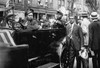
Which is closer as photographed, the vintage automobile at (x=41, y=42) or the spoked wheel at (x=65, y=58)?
the vintage automobile at (x=41, y=42)

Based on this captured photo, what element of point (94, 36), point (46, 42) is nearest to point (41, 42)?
point (46, 42)

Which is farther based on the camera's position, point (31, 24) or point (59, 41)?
point (59, 41)

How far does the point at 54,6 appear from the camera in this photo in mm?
41062

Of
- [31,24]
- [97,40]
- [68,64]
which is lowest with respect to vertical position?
[68,64]

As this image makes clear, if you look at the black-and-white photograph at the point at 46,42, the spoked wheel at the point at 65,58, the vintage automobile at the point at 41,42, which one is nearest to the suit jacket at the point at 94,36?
the black-and-white photograph at the point at 46,42

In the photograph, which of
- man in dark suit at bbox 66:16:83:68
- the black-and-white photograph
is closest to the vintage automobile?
the black-and-white photograph

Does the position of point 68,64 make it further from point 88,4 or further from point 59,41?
point 88,4

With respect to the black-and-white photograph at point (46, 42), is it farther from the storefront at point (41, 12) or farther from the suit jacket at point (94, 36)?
the storefront at point (41, 12)

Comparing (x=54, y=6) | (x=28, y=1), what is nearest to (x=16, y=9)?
(x=28, y=1)

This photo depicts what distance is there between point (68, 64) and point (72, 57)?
1.08 feet

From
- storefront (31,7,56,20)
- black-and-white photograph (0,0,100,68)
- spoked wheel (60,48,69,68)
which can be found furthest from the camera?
storefront (31,7,56,20)

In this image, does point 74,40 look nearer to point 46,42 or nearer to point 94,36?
point 94,36

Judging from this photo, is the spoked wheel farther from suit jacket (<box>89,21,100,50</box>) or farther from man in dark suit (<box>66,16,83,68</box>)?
suit jacket (<box>89,21,100,50</box>)

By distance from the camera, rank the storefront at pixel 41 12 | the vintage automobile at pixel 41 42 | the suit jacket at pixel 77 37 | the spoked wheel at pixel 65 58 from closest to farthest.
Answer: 1. the vintage automobile at pixel 41 42
2. the spoked wheel at pixel 65 58
3. the suit jacket at pixel 77 37
4. the storefront at pixel 41 12
